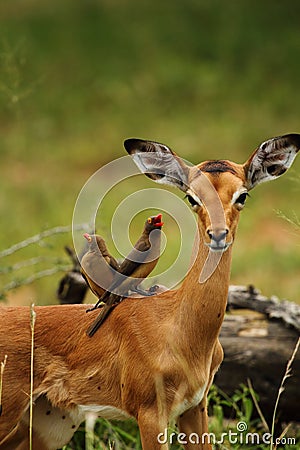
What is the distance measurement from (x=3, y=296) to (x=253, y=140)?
445 inches

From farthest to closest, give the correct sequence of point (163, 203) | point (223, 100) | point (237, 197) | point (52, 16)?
point (52, 16)
point (223, 100)
point (163, 203)
point (237, 197)

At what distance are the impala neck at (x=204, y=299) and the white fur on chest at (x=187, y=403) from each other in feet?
0.72

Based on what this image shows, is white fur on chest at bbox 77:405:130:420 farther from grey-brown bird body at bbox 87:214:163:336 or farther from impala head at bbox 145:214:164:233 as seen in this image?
impala head at bbox 145:214:164:233

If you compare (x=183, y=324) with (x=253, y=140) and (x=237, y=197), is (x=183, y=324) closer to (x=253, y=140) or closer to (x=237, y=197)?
(x=237, y=197)

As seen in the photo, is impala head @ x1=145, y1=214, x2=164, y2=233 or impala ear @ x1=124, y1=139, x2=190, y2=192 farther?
impala head @ x1=145, y1=214, x2=164, y2=233

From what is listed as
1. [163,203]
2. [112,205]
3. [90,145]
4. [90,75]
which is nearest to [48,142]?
[90,145]

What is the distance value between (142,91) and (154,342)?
1558 centimetres

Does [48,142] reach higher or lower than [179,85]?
lower

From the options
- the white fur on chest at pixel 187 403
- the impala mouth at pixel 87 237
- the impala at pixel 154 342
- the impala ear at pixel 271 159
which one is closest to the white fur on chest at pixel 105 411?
the impala at pixel 154 342

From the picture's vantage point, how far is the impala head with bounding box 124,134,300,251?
13.0 ft

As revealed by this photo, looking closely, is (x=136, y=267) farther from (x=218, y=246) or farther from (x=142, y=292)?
(x=218, y=246)

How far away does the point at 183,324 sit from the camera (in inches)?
165

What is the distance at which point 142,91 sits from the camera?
1945 centimetres

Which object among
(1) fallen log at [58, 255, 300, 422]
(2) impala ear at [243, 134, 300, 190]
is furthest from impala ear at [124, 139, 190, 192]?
(1) fallen log at [58, 255, 300, 422]
